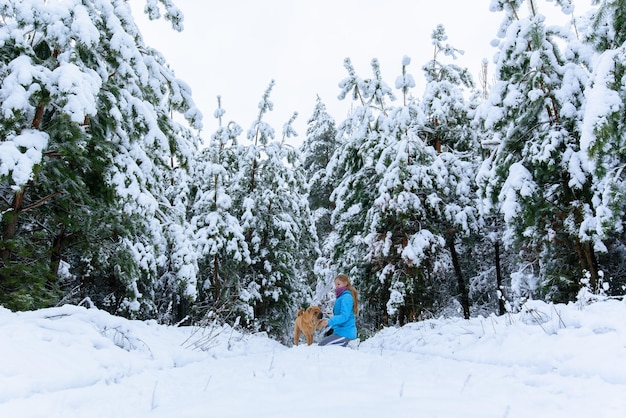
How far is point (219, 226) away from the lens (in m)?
12.2

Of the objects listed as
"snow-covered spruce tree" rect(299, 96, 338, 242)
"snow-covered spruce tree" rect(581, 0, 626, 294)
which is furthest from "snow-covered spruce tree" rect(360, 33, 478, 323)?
"snow-covered spruce tree" rect(299, 96, 338, 242)

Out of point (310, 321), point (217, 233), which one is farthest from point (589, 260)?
point (217, 233)

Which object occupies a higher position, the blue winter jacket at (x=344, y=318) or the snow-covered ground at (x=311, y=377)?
the blue winter jacket at (x=344, y=318)

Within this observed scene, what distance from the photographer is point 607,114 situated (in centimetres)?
461

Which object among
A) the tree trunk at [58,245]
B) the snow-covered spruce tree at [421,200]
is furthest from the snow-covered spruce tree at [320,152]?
the tree trunk at [58,245]

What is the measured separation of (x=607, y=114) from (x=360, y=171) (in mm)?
8646

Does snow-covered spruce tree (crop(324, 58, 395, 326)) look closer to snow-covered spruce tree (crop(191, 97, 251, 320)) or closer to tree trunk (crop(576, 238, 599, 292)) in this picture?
snow-covered spruce tree (crop(191, 97, 251, 320))

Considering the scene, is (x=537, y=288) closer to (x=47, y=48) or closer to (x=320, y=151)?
(x=47, y=48)

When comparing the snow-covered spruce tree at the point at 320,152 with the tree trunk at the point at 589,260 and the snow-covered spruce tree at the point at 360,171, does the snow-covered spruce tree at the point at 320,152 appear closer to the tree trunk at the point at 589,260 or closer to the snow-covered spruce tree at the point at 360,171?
the snow-covered spruce tree at the point at 360,171

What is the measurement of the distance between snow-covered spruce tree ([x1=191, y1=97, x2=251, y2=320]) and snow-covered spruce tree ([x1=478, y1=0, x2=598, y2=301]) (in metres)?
7.03

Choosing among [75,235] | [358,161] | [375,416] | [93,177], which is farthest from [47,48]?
[358,161]

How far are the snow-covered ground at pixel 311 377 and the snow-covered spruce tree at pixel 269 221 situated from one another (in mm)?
9011

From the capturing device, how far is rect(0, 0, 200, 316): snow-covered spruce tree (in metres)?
4.66

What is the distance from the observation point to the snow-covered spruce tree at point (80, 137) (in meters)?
4.66
